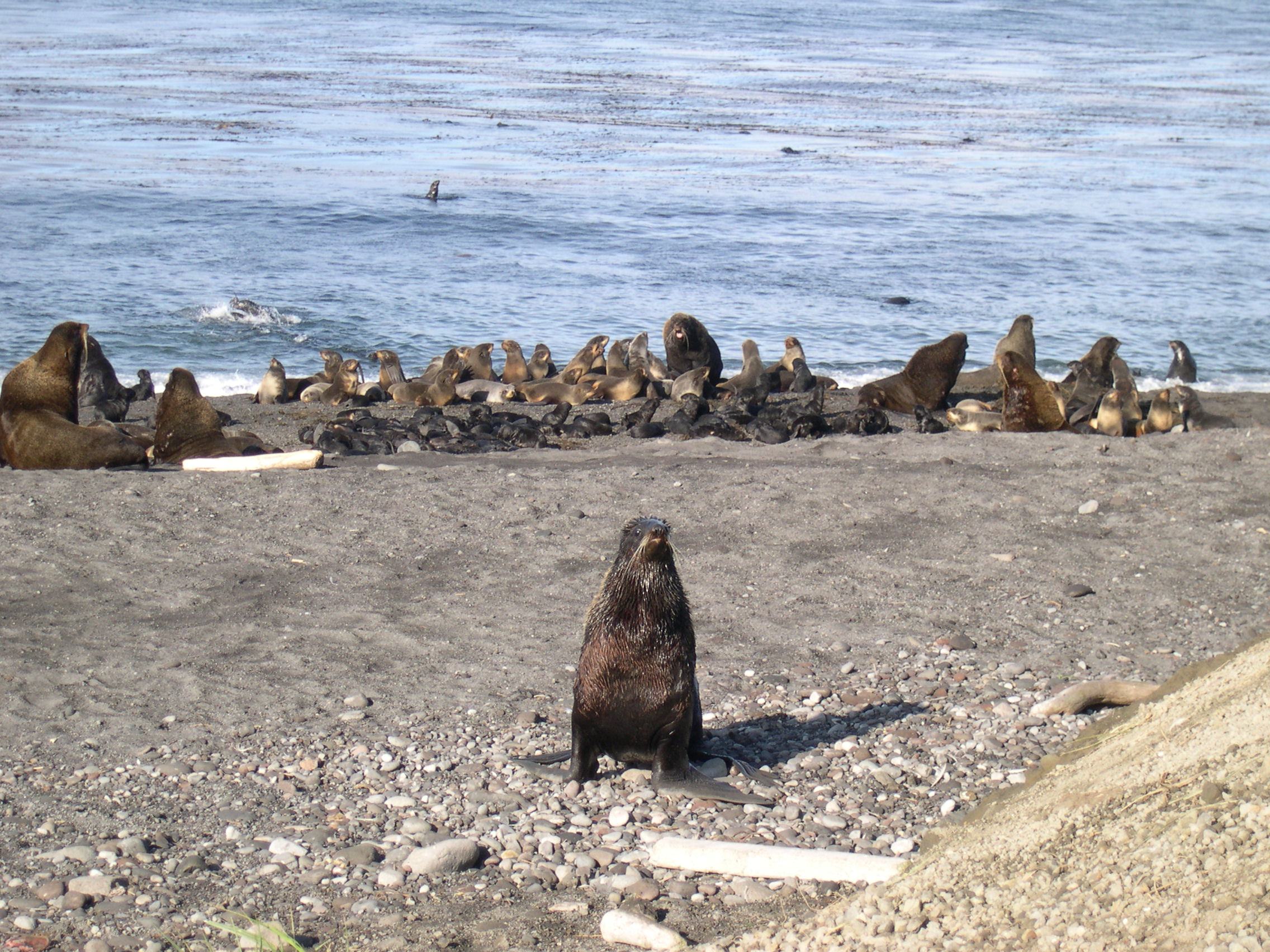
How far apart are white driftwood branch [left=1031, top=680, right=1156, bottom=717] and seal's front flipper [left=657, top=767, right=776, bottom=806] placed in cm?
158

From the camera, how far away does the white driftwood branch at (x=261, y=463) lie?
989 cm

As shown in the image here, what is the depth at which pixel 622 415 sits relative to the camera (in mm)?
14320

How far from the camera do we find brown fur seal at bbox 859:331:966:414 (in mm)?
15070

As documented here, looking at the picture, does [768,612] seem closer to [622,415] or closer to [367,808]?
[367,808]

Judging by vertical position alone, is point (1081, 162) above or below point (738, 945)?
above

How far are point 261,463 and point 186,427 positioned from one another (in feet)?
4.77

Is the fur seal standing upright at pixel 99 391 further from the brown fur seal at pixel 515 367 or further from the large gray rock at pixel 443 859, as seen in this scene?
the large gray rock at pixel 443 859

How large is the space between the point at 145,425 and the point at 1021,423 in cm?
911

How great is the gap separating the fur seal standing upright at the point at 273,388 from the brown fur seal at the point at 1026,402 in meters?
8.29

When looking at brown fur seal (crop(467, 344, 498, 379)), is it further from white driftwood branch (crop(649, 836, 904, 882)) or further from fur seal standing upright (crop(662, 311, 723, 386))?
white driftwood branch (crop(649, 836, 904, 882))

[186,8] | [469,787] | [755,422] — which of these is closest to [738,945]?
[469,787]

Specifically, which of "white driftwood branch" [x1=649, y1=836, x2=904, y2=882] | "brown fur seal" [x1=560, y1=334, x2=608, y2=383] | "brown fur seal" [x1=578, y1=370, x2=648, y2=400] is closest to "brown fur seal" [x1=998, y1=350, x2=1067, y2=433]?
"brown fur seal" [x1=578, y1=370, x2=648, y2=400]

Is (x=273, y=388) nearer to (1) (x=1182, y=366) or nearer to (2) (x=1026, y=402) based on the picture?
(2) (x=1026, y=402)

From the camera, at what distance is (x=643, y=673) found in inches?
199
